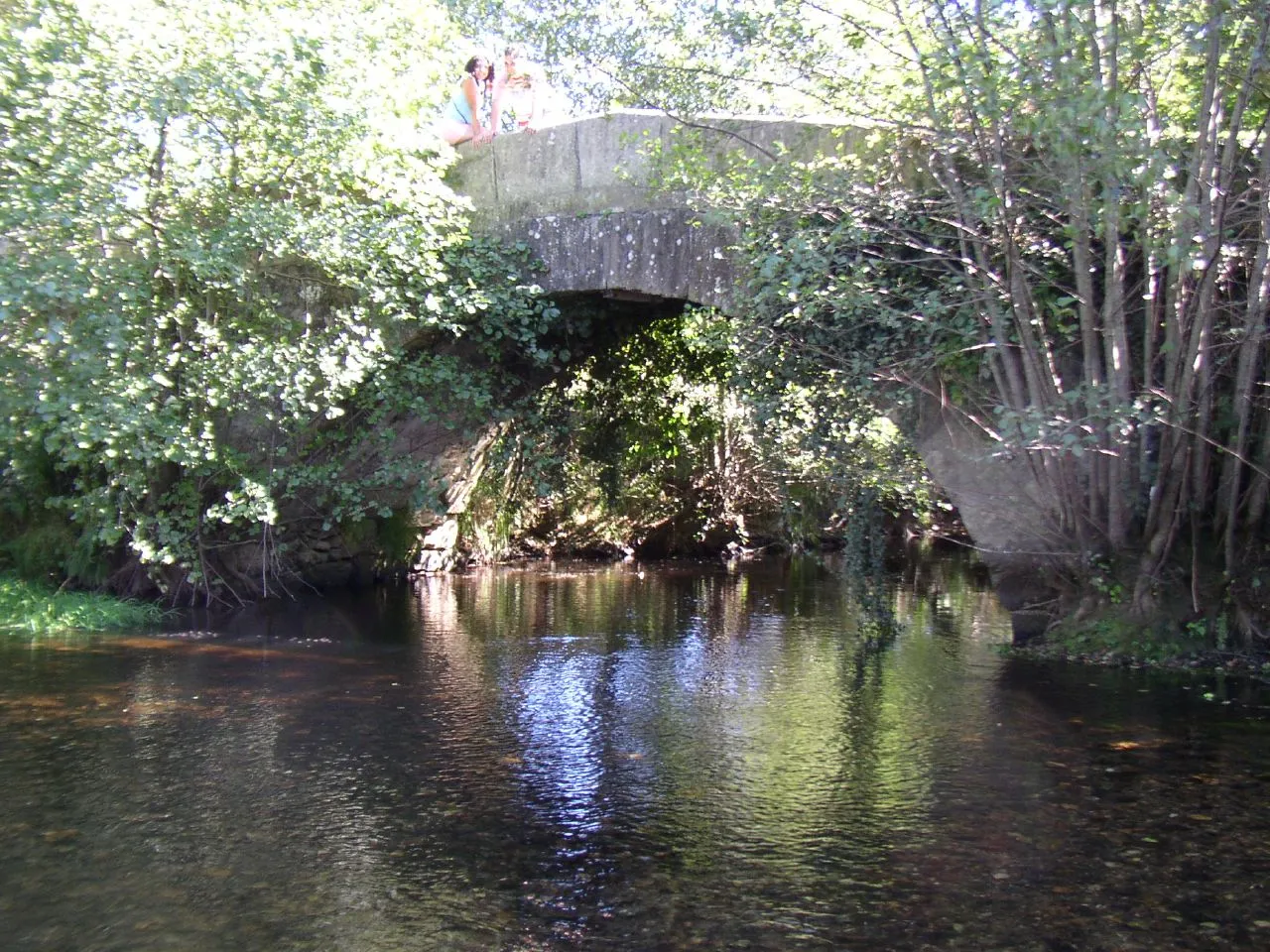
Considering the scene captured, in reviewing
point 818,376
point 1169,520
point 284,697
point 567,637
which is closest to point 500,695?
point 284,697

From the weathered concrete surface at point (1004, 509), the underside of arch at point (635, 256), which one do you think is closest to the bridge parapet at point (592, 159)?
the underside of arch at point (635, 256)

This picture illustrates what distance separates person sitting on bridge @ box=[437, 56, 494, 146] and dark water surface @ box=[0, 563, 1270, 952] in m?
4.89

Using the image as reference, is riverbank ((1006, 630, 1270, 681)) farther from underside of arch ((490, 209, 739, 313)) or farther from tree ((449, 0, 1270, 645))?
underside of arch ((490, 209, 739, 313))

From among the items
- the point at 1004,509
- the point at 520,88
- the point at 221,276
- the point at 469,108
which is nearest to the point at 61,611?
the point at 221,276

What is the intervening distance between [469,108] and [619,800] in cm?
798

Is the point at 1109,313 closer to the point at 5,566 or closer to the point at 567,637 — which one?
the point at 567,637

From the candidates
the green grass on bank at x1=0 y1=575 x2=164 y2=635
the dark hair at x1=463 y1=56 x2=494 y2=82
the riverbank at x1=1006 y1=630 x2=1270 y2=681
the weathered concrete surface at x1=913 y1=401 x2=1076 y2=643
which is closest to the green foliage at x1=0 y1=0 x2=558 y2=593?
the green grass on bank at x1=0 y1=575 x2=164 y2=635

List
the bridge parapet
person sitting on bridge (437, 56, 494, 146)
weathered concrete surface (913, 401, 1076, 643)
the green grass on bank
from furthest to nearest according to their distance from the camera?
1. person sitting on bridge (437, 56, 494, 146)
2. the green grass on bank
3. the bridge parapet
4. weathered concrete surface (913, 401, 1076, 643)

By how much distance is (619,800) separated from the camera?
4.89 meters

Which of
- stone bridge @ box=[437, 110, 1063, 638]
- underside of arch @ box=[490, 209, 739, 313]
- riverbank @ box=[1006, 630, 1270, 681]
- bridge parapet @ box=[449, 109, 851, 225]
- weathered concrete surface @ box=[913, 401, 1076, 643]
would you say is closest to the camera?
riverbank @ box=[1006, 630, 1270, 681]

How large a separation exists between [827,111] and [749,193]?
1.15 m

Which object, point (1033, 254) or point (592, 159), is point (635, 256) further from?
point (1033, 254)

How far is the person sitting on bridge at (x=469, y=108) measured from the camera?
35.5ft

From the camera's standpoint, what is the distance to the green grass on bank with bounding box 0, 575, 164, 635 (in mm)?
9351
